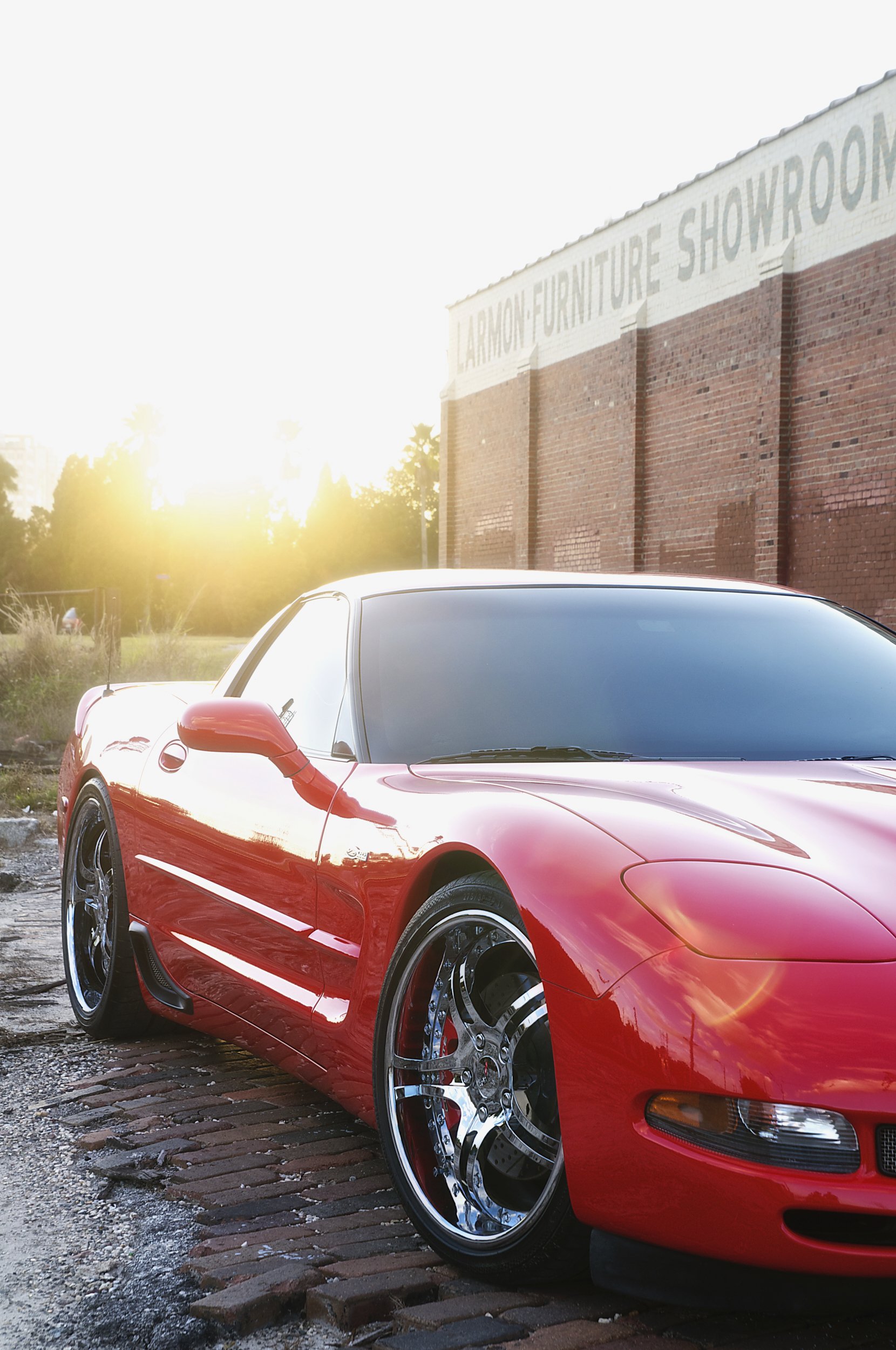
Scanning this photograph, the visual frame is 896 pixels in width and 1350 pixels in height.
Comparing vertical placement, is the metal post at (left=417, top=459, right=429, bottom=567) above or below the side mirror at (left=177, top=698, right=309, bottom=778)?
above

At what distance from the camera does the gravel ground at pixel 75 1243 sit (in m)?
2.27

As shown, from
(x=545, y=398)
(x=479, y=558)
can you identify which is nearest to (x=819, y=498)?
(x=545, y=398)

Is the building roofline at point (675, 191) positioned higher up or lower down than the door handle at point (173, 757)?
higher up

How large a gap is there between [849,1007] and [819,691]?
1.47 metres

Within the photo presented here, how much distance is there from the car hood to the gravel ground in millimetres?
954

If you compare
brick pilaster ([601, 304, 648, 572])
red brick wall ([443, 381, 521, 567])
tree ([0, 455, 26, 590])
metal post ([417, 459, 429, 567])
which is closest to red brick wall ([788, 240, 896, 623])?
brick pilaster ([601, 304, 648, 572])

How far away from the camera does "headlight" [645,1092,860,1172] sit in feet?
6.06

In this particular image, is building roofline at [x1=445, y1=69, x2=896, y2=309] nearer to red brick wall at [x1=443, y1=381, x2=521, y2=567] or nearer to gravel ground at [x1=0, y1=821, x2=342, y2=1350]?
red brick wall at [x1=443, y1=381, x2=521, y2=567]

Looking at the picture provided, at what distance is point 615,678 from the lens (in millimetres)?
3180

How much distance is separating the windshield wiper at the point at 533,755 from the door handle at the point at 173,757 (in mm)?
1202

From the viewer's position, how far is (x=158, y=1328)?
89.9 inches

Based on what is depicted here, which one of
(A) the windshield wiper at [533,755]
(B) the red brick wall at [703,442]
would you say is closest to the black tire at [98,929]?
(A) the windshield wiper at [533,755]

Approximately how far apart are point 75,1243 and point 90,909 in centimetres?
194

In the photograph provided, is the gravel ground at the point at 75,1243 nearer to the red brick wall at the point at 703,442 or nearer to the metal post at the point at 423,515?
the red brick wall at the point at 703,442
